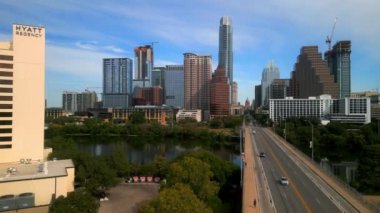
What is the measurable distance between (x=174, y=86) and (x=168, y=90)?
3563 millimetres

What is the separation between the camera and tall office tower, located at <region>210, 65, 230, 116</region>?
132875mm

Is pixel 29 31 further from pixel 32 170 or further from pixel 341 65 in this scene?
pixel 341 65

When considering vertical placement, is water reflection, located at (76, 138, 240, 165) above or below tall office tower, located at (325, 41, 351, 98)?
below

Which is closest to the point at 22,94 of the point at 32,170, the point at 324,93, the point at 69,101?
the point at 32,170

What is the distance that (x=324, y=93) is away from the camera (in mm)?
130625

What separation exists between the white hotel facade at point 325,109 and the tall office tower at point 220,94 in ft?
59.0

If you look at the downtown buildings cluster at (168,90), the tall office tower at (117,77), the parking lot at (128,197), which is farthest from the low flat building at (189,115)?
the parking lot at (128,197)

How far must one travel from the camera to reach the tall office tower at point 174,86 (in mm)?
175000

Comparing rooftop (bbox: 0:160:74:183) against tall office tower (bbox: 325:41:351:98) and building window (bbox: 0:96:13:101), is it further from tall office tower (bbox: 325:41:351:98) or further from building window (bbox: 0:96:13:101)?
tall office tower (bbox: 325:41:351:98)

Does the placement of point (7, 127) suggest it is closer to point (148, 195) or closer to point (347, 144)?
point (148, 195)

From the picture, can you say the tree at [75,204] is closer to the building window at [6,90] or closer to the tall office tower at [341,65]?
the building window at [6,90]

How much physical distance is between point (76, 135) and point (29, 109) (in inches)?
2449

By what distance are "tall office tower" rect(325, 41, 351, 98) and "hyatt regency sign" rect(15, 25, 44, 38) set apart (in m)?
126

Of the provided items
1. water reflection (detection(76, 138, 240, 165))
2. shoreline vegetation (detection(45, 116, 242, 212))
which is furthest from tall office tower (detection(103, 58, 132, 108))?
shoreline vegetation (detection(45, 116, 242, 212))
